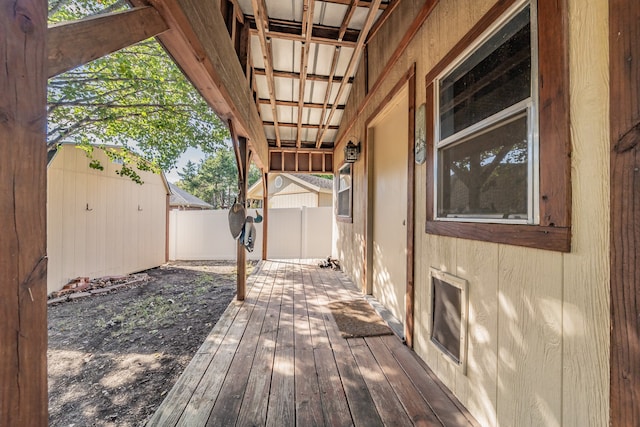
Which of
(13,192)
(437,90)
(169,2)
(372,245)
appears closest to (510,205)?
(437,90)

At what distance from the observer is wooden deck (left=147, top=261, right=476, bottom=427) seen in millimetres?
1616

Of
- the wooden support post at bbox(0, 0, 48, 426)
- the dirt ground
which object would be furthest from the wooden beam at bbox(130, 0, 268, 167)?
the dirt ground

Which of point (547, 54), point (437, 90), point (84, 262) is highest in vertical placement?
point (437, 90)

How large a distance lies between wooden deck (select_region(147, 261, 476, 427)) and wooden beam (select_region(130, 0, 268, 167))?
2304 mm

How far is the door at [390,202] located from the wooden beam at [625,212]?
1852 millimetres

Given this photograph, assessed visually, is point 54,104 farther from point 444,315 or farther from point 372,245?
point 444,315

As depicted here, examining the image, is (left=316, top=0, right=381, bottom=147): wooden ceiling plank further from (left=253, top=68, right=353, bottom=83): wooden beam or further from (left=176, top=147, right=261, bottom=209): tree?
(left=176, top=147, right=261, bottom=209): tree

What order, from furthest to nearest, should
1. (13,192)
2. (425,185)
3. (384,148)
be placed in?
(384,148)
(425,185)
(13,192)

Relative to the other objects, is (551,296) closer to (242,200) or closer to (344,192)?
(242,200)

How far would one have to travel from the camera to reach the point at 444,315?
1.97 m

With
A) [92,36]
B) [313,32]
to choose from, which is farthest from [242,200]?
[92,36]

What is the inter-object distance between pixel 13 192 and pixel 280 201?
50.2 feet

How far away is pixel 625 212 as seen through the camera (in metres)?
0.88

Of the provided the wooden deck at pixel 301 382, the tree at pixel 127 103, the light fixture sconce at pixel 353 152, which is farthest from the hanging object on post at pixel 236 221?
the tree at pixel 127 103
